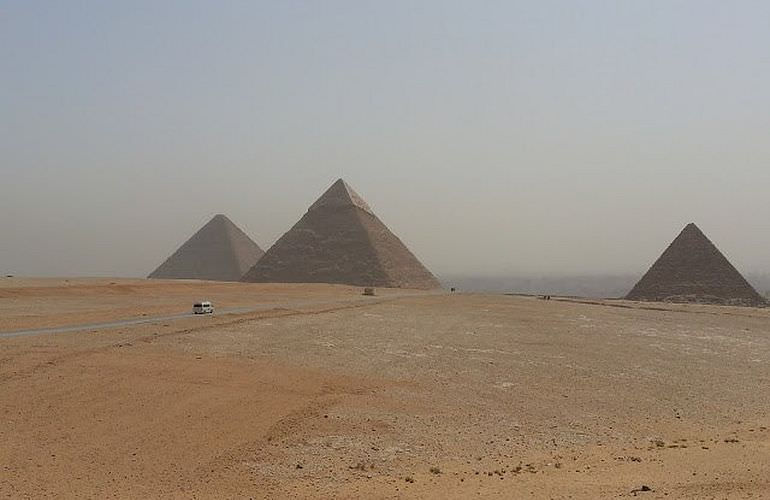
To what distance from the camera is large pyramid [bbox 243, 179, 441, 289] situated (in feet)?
324

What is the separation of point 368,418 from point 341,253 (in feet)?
294

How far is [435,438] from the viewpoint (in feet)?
36.6

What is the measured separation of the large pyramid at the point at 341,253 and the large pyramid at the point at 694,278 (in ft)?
117

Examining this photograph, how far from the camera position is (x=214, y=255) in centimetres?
13088

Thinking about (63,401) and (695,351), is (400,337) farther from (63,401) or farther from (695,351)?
(63,401)

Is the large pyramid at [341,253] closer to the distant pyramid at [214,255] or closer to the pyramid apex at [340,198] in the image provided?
the pyramid apex at [340,198]

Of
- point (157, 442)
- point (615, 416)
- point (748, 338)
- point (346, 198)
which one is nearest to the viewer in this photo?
point (157, 442)

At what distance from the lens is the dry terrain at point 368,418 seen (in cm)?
878

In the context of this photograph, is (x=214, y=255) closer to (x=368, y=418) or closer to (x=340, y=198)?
(x=340, y=198)

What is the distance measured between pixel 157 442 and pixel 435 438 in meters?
4.73

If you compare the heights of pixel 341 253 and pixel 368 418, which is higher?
pixel 341 253

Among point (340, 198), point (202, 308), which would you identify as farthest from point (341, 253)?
point (202, 308)

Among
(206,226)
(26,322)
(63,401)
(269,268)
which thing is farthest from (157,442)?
(206,226)

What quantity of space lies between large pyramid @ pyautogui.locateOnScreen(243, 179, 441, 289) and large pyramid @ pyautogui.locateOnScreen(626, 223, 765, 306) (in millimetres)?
35731
